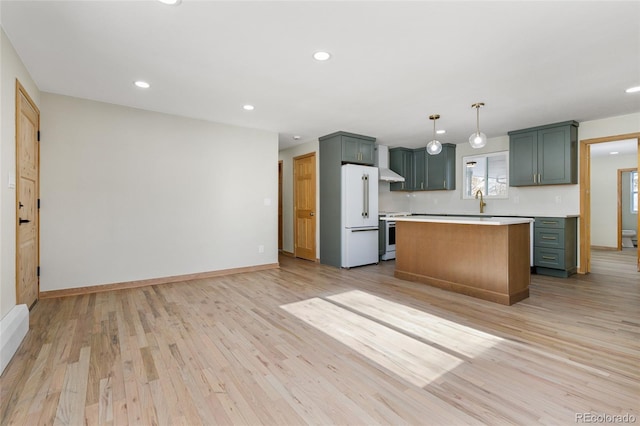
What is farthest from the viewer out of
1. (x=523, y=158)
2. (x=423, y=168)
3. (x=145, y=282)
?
(x=423, y=168)

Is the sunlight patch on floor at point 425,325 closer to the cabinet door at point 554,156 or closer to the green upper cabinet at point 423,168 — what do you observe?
the cabinet door at point 554,156

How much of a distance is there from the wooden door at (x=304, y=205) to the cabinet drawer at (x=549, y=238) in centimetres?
384

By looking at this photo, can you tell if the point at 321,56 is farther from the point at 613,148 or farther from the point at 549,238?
the point at 613,148

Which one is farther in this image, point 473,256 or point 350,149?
point 350,149

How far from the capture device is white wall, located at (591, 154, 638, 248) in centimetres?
756

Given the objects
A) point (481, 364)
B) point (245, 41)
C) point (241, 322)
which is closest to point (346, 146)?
point (245, 41)

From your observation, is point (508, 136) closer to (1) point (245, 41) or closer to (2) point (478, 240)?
(2) point (478, 240)

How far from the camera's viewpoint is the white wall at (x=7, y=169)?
7.66 ft

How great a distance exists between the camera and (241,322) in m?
2.87

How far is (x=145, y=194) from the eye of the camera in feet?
13.9

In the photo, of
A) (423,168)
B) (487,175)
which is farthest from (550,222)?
(423,168)

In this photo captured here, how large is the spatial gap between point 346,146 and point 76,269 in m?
4.35

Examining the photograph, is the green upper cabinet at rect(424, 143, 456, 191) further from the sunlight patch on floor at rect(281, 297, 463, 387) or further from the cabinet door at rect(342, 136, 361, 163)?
the sunlight patch on floor at rect(281, 297, 463, 387)

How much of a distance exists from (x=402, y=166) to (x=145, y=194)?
5.21 metres
